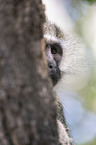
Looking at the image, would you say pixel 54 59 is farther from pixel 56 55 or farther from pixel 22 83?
pixel 22 83

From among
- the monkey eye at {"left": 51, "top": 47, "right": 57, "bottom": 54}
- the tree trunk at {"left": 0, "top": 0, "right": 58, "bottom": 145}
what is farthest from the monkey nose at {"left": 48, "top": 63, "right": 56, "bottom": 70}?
the tree trunk at {"left": 0, "top": 0, "right": 58, "bottom": 145}

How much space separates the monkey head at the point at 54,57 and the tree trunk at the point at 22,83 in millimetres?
1807

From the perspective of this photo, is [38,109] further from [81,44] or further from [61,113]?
[81,44]

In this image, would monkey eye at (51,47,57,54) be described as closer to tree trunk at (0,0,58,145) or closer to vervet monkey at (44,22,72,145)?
vervet monkey at (44,22,72,145)

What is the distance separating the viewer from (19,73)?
1168mm

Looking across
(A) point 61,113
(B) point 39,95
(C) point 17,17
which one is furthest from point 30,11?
(A) point 61,113

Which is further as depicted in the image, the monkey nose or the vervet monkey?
the vervet monkey

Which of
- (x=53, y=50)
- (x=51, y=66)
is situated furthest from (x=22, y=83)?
(x=53, y=50)

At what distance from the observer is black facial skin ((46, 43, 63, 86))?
3049 mm

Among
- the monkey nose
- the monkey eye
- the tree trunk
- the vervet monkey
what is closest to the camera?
the tree trunk

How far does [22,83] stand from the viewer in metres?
1.16

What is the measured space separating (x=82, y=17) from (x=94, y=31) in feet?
1.35

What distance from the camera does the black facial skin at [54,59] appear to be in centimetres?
305

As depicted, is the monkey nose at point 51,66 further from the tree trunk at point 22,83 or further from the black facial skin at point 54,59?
the tree trunk at point 22,83
